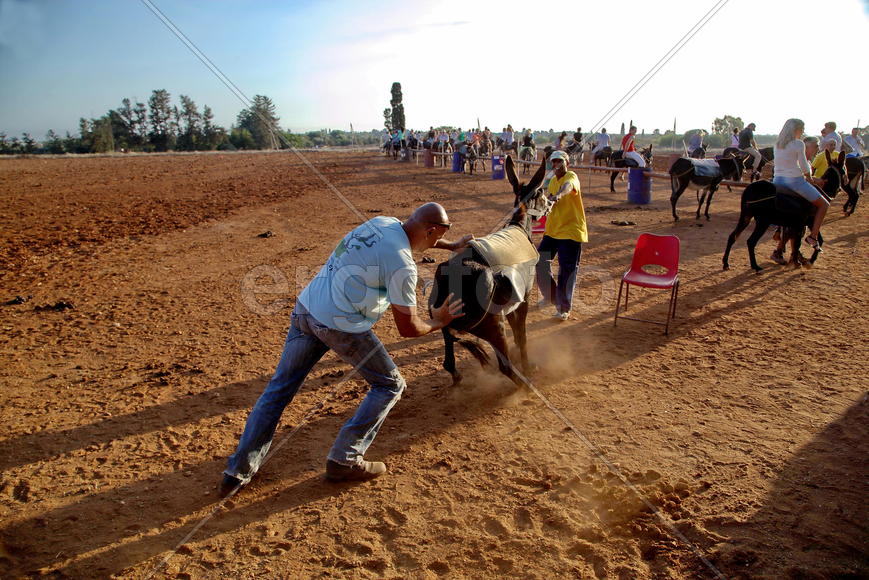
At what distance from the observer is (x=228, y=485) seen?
11.2 feet

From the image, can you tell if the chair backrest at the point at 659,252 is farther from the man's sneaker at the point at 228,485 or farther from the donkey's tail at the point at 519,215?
the man's sneaker at the point at 228,485

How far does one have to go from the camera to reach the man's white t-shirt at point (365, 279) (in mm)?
3131

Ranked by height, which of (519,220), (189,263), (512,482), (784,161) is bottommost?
(512,482)

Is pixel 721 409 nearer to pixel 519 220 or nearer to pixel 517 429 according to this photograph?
pixel 517 429

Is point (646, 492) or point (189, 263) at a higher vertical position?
point (189, 263)

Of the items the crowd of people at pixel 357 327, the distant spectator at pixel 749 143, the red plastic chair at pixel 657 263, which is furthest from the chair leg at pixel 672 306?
the distant spectator at pixel 749 143

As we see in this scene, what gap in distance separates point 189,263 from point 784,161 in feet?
33.2

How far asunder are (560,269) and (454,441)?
3.01m

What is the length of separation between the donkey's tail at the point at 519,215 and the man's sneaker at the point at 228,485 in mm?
3473

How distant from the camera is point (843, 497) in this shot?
3.28 m

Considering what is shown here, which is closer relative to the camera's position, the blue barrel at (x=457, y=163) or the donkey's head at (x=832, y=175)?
the donkey's head at (x=832, y=175)

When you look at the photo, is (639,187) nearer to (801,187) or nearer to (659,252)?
(801,187)

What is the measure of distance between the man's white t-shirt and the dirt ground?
4.24 feet

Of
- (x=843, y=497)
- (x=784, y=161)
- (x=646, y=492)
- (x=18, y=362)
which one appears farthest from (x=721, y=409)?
(x=18, y=362)
